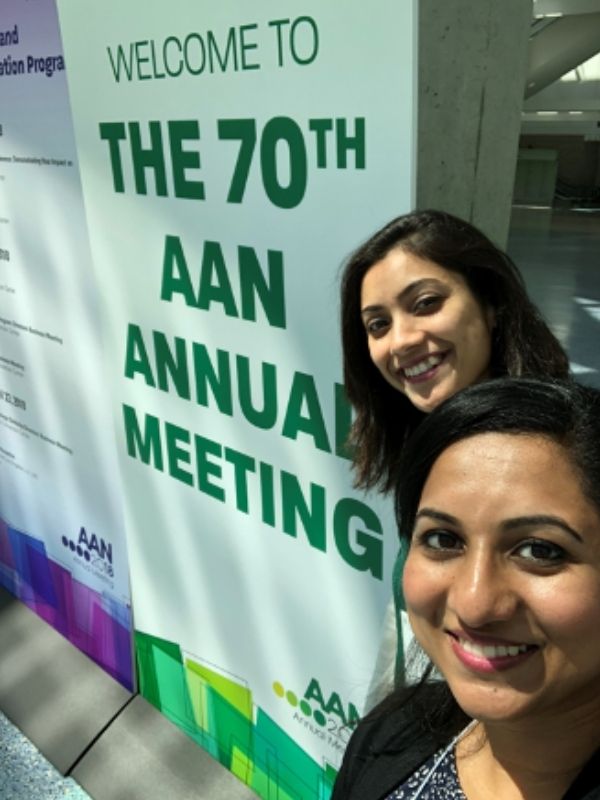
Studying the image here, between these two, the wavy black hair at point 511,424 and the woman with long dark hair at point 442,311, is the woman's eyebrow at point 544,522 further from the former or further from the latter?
the woman with long dark hair at point 442,311

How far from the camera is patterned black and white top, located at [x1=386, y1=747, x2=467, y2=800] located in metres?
0.86

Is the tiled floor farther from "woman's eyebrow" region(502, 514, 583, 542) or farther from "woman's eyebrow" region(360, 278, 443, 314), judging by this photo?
"woman's eyebrow" region(502, 514, 583, 542)

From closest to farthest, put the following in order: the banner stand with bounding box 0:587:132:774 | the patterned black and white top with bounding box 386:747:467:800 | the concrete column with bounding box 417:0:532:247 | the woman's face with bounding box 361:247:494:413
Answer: the patterned black and white top with bounding box 386:747:467:800 < the woman's face with bounding box 361:247:494:413 < the concrete column with bounding box 417:0:532:247 < the banner stand with bounding box 0:587:132:774

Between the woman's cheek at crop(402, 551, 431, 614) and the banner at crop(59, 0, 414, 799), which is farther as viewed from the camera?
the banner at crop(59, 0, 414, 799)

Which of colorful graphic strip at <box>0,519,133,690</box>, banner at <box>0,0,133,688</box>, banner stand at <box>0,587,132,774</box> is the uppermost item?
banner at <box>0,0,133,688</box>

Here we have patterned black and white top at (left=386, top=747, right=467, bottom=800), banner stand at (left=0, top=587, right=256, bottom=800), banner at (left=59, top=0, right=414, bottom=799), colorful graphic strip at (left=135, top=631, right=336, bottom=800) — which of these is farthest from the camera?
banner stand at (left=0, top=587, right=256, bottom=800)

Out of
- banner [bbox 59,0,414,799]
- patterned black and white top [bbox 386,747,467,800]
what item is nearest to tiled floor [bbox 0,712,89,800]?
banner [bbox 59,0,414,799]

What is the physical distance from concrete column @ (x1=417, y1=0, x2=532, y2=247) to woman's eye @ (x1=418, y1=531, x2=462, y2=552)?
70 cm

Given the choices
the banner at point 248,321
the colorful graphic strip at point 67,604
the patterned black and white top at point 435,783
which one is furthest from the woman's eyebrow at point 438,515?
the colorful graphic strip at point 67,604

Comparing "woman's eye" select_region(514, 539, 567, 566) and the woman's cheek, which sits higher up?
"woman's eye" select_region(514, 539, 567, 566)

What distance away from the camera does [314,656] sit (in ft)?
5.82

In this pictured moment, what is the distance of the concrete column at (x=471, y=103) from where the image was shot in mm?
1234

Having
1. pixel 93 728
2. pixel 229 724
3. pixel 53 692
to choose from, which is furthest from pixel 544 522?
pixel 53 692

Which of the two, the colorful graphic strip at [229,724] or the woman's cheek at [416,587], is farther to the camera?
the colorful graphic strip at [229,724]
